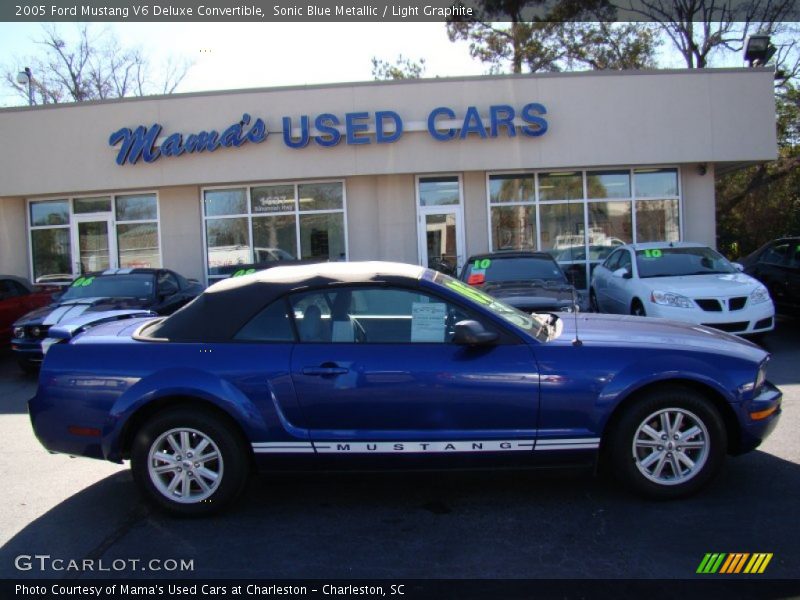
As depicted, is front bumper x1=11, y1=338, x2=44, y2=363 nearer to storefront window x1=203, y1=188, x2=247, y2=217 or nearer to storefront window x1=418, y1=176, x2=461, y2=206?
storefront window x1=203, y1=188, x2=247, y2=217

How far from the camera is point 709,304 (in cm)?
916

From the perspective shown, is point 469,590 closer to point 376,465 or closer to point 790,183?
point 376,465

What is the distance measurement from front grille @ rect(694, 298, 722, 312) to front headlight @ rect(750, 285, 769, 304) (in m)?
0.49

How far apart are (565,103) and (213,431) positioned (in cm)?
1224

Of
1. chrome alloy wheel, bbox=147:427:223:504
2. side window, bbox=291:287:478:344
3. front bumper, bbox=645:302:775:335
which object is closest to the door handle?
side window, bbox=291:287:478:344

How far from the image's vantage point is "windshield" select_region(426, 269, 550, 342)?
174 inches

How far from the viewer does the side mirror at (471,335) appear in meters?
4.14

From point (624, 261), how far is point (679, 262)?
95cm

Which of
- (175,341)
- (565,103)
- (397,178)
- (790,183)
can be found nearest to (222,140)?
(397,178)

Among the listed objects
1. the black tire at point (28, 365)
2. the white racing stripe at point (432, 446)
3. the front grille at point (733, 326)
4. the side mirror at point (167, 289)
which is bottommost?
the black tire at point (28, 365)

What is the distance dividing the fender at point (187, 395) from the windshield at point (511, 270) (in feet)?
19.0

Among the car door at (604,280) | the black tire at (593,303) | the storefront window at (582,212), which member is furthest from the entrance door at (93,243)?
the car door at (604,280)

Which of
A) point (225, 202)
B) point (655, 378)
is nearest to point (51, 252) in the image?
point (225, 202)

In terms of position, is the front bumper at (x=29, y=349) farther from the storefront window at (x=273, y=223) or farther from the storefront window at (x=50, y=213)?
the storefront window at (x=50, y=213)
